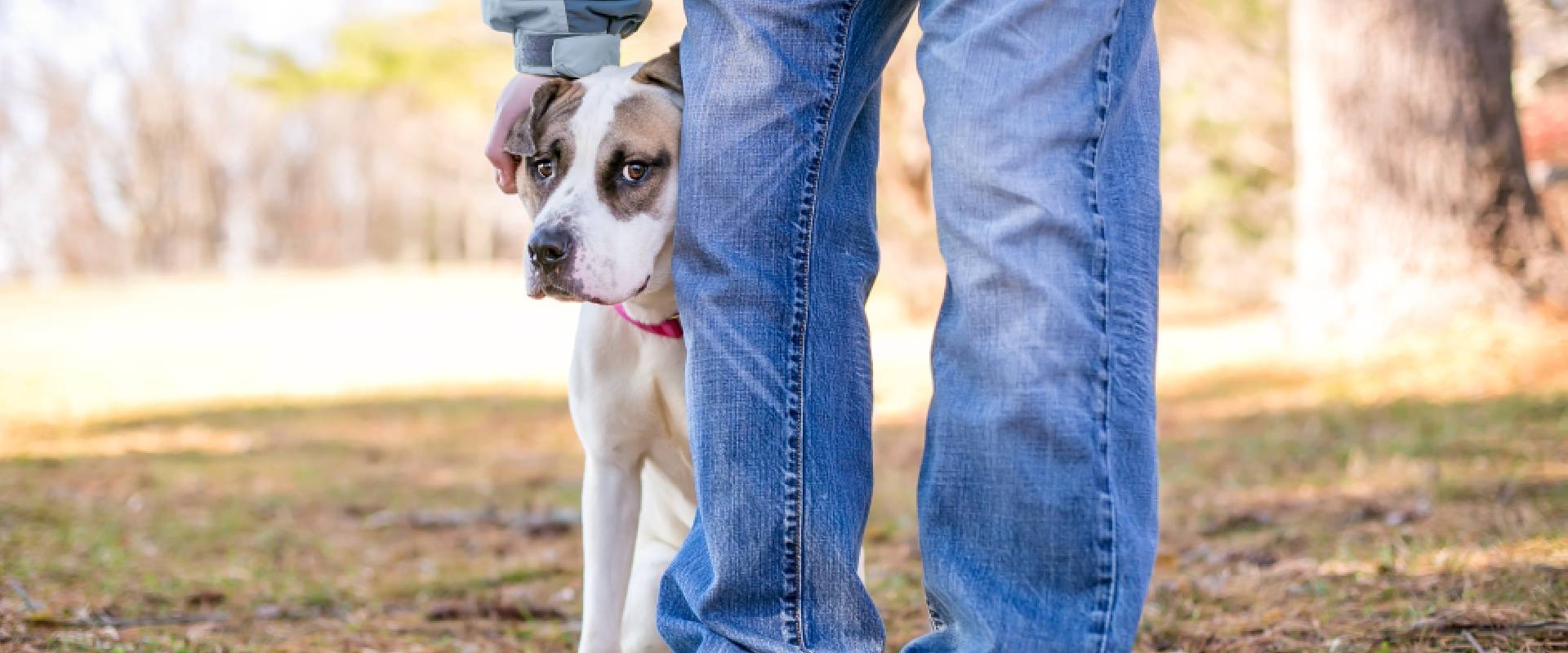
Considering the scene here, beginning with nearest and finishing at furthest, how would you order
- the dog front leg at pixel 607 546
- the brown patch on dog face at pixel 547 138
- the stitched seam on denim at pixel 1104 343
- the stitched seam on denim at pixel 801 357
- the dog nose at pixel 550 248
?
the stitched seam on denim at pixel 1104 343 → the stitched seam on denim at pixel 801 357 → the dog nose at pixel 550 248 → the brown patch on dog face at pixel 547 138 → the dog front leg at pixel 607 546

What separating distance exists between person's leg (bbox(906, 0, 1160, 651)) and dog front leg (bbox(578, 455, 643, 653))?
2.61 feet

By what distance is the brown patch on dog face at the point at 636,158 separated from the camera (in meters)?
2.08

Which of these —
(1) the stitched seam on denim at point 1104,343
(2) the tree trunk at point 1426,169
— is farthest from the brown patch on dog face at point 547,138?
(2) the tree trunk at point 1426,169

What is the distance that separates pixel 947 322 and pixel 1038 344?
0.17 m

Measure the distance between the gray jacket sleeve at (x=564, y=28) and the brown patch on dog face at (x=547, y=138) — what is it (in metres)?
0.05

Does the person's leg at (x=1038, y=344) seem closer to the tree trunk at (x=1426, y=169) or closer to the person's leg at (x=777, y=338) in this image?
the person's leg at (x=777, y=338)

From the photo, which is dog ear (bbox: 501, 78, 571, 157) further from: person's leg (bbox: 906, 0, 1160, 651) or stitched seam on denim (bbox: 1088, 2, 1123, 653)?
stitched seam on denim (bbox: 1088, 2, 1123, 653)

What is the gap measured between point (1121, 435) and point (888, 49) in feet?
2.41

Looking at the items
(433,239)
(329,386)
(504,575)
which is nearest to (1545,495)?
(504,575)

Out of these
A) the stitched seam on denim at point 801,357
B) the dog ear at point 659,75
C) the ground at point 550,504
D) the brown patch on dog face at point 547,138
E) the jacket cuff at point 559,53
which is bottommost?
the ground at point 550,504

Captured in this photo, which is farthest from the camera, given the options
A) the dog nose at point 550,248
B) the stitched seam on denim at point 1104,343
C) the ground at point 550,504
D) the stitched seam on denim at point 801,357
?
the ground at point 550,504

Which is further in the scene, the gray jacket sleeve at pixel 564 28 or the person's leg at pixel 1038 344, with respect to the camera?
the gray jacket sleeve at pixel 564 28

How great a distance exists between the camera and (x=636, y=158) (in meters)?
2.09

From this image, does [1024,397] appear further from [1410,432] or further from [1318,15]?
[1318,15]
